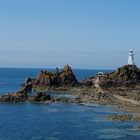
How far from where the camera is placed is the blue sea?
205 ft

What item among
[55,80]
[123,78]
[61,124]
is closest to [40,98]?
[61,124]

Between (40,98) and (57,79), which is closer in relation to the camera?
(40,98)

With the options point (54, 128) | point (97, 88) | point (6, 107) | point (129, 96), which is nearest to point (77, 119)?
point (54, 128)

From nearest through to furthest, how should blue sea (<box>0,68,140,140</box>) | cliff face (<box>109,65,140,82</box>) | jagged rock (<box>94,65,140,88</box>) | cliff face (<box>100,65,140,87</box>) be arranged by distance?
blue sea (<box>0,68,140,140</box>)
jagged rock (<box>94,65,140,88</box>)
cliff face (<box>100,65,140,87</box>)
cliff face (<box>109,65,140,82</box>)

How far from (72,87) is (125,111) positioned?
159 feet

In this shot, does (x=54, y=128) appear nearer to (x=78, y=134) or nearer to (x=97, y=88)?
(x=78, y=134)

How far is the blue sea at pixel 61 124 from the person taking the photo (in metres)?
62.3

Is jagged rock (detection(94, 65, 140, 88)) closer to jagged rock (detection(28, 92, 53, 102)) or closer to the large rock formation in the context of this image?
the large rock formation

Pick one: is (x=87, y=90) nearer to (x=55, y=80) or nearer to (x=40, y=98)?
(x=55, y=80)

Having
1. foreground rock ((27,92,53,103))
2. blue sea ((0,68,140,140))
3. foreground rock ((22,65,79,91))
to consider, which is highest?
foreground rock ((22,65,79,91))

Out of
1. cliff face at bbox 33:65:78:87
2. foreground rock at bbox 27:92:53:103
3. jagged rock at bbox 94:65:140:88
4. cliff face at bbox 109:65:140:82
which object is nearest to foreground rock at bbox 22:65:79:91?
cliff face at bbox 33:65:78:87

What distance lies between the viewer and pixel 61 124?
72250mm

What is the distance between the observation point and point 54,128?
2697 inches

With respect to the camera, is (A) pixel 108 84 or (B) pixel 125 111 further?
(A) pixel 108 84
